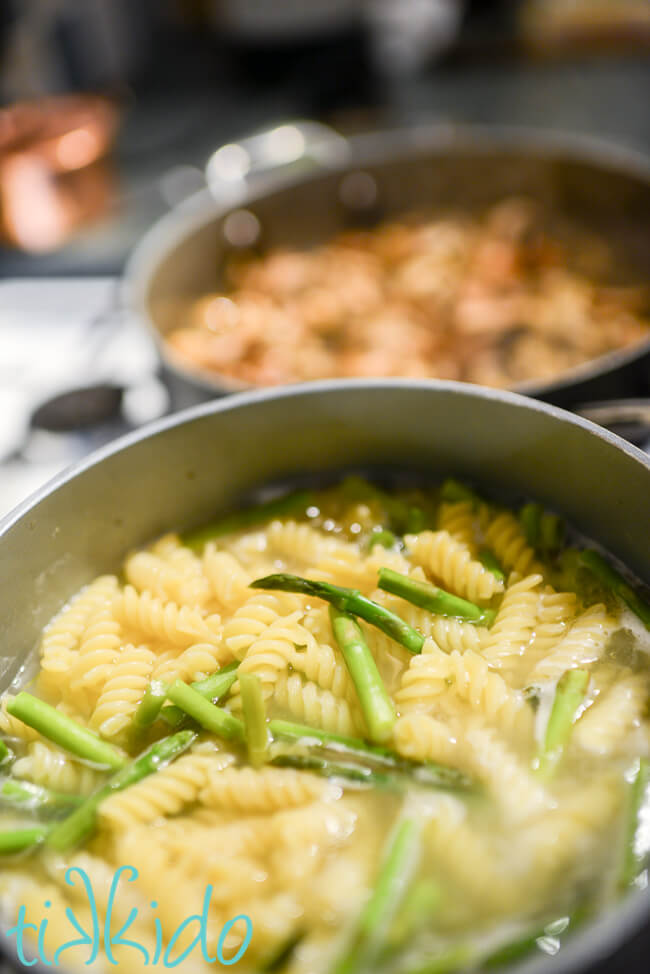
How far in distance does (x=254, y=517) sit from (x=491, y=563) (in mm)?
613

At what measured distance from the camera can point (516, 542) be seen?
1925 mm

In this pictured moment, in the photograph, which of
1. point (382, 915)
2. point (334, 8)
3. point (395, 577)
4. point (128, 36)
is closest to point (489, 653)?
point (395, 577)

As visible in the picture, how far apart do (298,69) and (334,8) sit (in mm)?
611

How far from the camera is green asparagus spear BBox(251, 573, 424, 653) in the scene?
5.62 feet

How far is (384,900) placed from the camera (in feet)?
4.34

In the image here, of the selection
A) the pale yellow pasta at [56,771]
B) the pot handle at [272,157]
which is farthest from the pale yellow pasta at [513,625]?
the pot handle at [272,157]

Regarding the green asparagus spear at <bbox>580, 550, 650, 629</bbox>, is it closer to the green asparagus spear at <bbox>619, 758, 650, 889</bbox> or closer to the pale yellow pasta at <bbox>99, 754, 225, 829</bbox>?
the green asparagus spear at <bbox>619, 758, 650, 889</bbox>

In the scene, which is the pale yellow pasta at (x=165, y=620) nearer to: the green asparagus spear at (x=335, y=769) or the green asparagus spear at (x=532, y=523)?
the green asparagus spear at (x=335, y=769)

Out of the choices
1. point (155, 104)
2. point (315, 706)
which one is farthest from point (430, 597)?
point (155, 104)

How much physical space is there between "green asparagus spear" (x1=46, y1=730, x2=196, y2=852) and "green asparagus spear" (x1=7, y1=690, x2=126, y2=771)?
39mm

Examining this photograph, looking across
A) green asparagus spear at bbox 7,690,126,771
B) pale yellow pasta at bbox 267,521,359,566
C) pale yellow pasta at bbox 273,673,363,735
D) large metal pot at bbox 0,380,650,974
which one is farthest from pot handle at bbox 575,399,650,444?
green asparagus spear at bbox 7,690,126,771

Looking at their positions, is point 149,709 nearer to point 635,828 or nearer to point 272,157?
point 635,828

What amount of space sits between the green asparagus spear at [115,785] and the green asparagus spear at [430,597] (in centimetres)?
49

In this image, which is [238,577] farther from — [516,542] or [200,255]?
[200,255]
